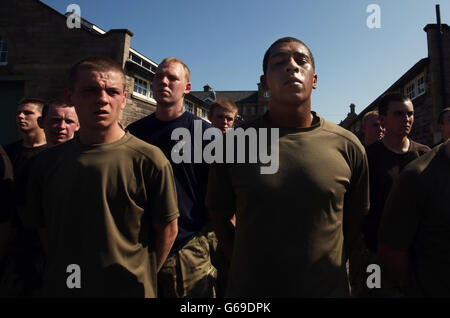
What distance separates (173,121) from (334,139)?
156 cm

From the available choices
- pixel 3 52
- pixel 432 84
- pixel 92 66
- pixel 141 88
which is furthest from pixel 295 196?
pixel 3 52

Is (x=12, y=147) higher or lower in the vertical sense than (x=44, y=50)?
lower

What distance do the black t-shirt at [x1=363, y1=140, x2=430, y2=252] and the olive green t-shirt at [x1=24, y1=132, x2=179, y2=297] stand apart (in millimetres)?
1922

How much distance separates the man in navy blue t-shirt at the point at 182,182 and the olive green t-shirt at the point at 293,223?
0.89 m

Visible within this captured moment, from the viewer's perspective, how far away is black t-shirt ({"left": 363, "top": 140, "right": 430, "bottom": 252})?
2545mm

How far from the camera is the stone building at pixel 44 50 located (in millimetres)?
13016

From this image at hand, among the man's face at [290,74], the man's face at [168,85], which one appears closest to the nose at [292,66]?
the man's face at [290,74]

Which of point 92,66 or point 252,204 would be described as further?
point 92,66

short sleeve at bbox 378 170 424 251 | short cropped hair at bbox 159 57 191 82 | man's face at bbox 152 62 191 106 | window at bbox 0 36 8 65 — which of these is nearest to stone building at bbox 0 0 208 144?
window at bbox 0 36 8 65

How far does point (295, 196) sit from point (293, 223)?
143mm

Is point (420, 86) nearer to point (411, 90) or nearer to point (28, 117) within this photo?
point (411, 90)

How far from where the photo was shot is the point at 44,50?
44.0 feet

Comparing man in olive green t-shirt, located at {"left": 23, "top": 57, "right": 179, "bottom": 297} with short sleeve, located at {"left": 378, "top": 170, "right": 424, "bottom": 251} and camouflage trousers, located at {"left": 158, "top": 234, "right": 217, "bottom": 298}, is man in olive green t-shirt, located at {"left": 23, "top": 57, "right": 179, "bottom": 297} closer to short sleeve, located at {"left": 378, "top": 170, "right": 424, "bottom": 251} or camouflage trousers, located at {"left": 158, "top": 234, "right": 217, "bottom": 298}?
camouflage trousers, located at {"left": 158, "top": 234, "right": 217, "bottom": 298}

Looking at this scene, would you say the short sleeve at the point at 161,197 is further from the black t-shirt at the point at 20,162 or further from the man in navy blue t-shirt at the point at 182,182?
the black t-shirt at the point at 20,162
